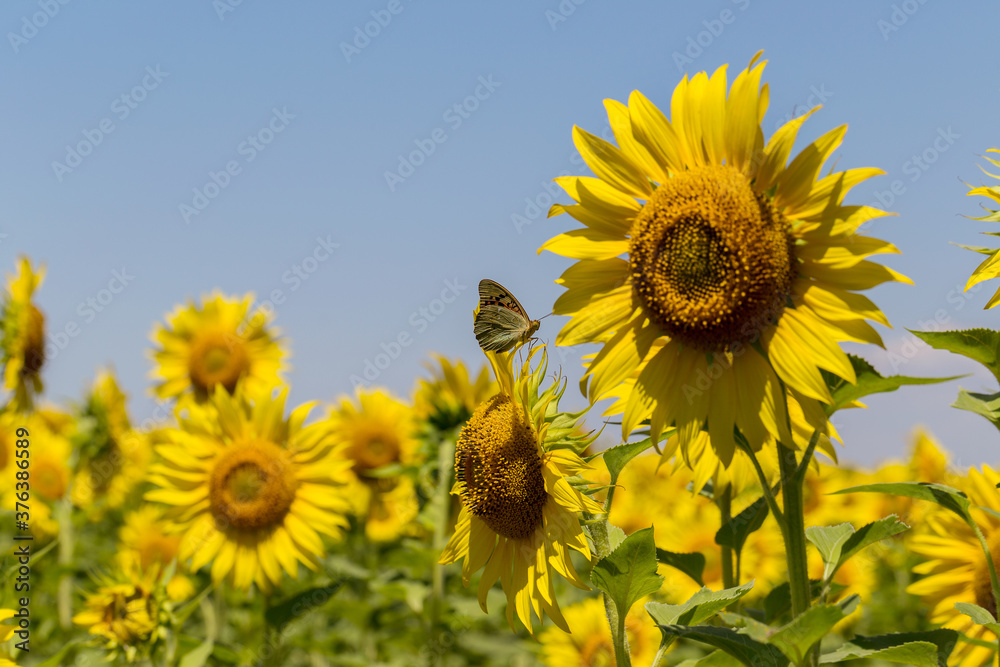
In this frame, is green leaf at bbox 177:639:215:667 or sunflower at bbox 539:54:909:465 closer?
sunflower at bbox 539:54:909:465

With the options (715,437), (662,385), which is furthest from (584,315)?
(715,437)

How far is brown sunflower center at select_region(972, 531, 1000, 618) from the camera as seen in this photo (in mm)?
3090

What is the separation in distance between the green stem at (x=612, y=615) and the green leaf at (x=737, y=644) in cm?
31

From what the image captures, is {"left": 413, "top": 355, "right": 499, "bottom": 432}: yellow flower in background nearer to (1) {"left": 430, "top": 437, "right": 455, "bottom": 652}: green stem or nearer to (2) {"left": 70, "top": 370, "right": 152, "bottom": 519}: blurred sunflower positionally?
(1) {"left": 430, "top": 437, "right": 455, "bottom": 652}: green stem

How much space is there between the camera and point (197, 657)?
12.7 feet

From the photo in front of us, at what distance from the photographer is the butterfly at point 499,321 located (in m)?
2.46

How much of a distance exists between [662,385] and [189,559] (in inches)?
163

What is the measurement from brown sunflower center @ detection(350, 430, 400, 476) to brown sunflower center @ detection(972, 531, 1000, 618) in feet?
14.3

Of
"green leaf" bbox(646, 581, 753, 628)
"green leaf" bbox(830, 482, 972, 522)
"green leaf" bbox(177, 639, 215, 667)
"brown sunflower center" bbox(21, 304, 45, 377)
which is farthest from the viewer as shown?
"brown sunflower center" bbox(21, 304, 45, 377)

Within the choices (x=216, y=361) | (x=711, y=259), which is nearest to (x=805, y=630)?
(x=711, y=259)

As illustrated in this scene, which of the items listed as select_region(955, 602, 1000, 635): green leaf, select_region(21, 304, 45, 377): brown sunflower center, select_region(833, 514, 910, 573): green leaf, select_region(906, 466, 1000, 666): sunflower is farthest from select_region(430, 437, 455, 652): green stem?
select_region(21, 304, 45, 377): brown sunflower center

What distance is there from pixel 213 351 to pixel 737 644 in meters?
6.32

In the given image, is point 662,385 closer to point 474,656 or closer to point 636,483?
point 474,656

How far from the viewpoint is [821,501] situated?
720 centimetres
